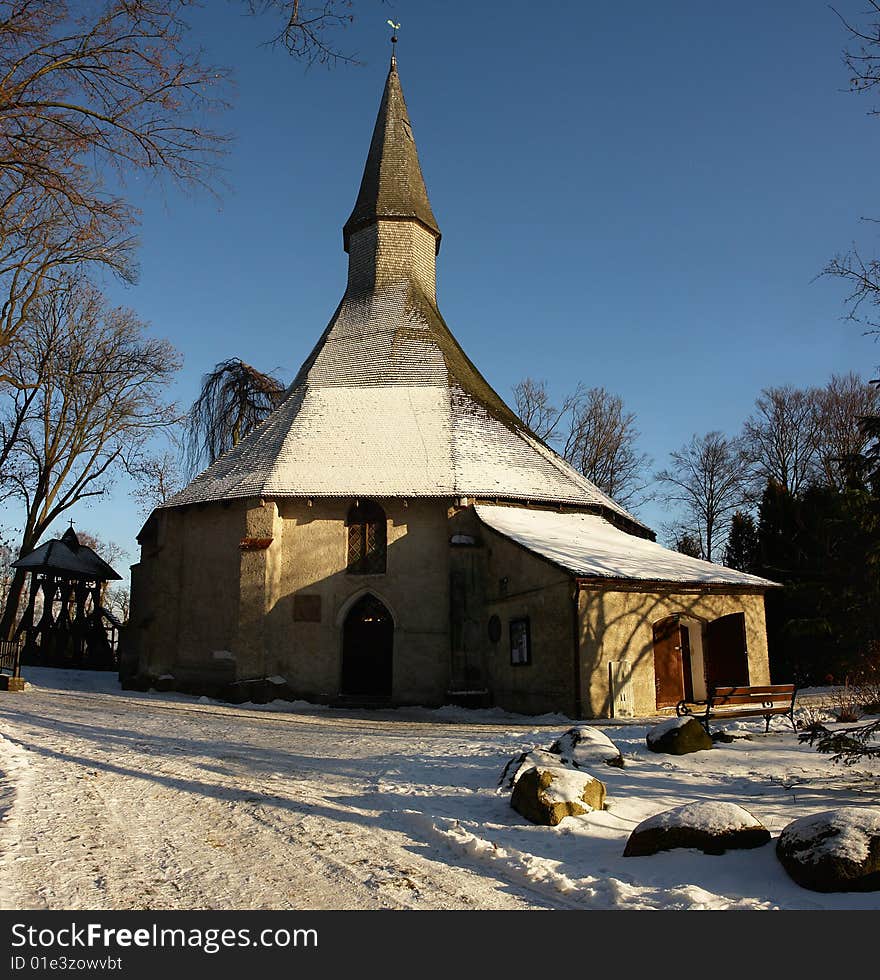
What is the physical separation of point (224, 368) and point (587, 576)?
817 inches

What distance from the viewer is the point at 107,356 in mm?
29406

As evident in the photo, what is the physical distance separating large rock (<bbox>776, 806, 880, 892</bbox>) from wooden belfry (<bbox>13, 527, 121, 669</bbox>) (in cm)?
2892

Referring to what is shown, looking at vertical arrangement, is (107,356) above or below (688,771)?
above

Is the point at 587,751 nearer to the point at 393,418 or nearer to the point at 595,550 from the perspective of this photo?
the point at 595,550

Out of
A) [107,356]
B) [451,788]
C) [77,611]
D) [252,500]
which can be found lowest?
[451,788]

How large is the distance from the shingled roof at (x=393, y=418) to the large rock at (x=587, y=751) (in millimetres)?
10517

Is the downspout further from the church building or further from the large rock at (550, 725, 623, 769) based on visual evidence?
the large rock at (550, 725, 623, 769)

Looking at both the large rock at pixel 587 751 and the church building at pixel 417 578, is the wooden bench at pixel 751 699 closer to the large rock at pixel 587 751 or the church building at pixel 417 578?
the church building at pixel 417 578

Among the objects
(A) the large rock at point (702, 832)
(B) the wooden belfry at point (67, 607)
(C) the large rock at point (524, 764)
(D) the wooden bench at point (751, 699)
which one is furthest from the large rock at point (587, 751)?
(B) the wooden belfry at point (67, 607)

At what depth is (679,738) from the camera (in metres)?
9.49

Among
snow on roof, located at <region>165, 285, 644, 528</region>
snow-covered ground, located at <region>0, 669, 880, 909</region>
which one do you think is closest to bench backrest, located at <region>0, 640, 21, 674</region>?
snow on roof, located at <region>165, 285, 644, 528</region>

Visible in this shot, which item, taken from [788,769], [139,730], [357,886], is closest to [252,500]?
[139,730]

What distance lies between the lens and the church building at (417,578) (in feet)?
53.2

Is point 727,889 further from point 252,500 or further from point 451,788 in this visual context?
point 252,500
